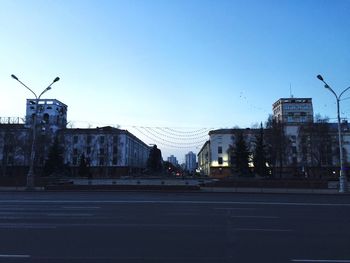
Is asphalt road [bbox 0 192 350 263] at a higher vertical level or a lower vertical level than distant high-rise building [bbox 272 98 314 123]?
lower

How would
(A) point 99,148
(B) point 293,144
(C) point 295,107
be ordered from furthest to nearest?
(C) point 295,107, (B) point 293,144, (A) point 99,148

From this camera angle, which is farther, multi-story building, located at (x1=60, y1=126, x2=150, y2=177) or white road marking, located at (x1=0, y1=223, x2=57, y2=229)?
multi-story building, located at (x1=60, y1=126, x2=150, y2=177)

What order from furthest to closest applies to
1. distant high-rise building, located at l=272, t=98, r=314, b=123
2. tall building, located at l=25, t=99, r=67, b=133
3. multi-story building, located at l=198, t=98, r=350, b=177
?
distant high-rise building, located at l=272, t=98, r=314, b=123, tall building, located at l=25, t=99, r=67, b=133, multi-story building, located at l=198, t=98, r=350, b=177

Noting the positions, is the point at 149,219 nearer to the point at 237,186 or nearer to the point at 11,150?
the point at 237,186

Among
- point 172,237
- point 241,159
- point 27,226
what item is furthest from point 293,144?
point 172,237

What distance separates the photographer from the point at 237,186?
42.2 meters

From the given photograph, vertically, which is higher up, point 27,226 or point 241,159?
point 241,159

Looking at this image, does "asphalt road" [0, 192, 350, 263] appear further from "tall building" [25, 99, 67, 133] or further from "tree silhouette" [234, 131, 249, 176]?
"tall building" [25, 99, 67, 133]

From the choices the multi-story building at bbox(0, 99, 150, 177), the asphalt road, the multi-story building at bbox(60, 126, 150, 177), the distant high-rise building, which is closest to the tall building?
the multi-story building at bbox(0, 99, 150, 177)

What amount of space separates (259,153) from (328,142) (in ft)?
77.4

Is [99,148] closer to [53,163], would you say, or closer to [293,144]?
[53,163]

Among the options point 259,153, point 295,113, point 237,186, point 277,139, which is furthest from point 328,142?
point 295,113

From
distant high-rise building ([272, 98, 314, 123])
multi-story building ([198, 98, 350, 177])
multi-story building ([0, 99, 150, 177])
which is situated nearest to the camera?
multi-story building ([198, 98, 350, 177])

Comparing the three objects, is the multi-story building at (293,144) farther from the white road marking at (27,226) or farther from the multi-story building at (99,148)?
the white road marking at (27,226)
